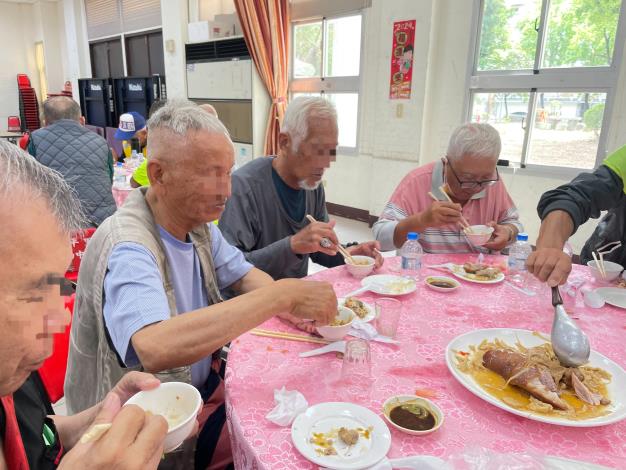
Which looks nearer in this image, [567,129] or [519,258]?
[519,258]

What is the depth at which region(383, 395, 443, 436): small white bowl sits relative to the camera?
88 cm

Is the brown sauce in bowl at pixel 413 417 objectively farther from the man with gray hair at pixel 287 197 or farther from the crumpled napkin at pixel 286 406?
the man with gray hair at pixel 287 197

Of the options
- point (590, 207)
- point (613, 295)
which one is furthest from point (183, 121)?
point (590, 207)

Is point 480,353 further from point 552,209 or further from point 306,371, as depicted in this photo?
point 552,209

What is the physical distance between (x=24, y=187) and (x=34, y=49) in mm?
14504

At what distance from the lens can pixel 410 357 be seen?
1192 millimetres

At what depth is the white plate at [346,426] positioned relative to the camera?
0.80m

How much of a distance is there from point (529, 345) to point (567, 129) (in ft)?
12.3

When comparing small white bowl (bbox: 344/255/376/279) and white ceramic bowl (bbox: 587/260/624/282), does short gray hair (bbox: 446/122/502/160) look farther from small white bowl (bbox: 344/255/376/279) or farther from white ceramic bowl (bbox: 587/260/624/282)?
small white bowl (bbox: 344/255/376/279)

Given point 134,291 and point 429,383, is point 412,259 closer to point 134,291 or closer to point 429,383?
point 429,383

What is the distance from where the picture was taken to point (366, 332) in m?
1.30

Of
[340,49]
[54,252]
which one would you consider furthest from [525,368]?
[340,49]

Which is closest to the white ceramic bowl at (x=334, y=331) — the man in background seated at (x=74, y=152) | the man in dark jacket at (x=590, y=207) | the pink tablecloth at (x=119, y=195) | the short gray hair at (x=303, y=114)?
the man in dark jacket at (x=590, y=207)

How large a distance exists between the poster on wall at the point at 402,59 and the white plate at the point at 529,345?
13.5 ft
